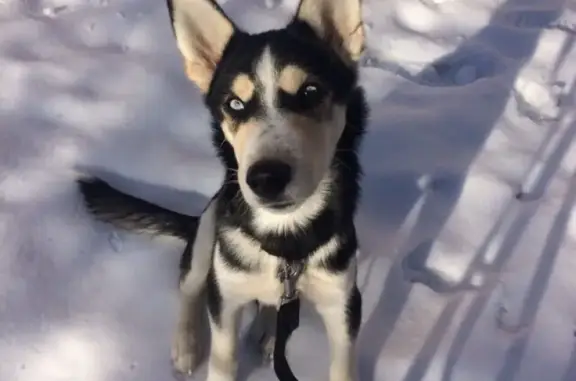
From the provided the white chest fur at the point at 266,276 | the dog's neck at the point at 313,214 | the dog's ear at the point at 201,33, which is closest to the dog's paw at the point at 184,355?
the white chest fur at the point at 266,276

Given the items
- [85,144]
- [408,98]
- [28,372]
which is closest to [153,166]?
[85,144]

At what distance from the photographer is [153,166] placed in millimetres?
2980

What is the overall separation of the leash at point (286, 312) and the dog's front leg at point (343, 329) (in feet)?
0.36

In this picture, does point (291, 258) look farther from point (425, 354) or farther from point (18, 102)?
point (18, 102)

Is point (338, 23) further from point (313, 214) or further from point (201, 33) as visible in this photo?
point (313, 214)

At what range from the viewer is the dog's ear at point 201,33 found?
6.28 feet

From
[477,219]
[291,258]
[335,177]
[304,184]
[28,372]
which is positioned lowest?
[28,372]

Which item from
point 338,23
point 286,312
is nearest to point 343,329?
point 286,312

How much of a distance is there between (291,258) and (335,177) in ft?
0.85

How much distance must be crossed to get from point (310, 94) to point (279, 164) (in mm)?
271

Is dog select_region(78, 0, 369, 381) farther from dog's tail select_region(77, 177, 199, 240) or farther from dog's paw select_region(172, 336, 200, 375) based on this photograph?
dog's tail select_region(77, 177, 199, 240)

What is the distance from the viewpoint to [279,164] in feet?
5.44

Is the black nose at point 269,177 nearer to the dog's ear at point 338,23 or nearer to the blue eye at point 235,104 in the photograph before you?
the blue eye at point 235,104

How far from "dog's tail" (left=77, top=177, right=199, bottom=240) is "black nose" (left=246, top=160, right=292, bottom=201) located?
2.95 feet
